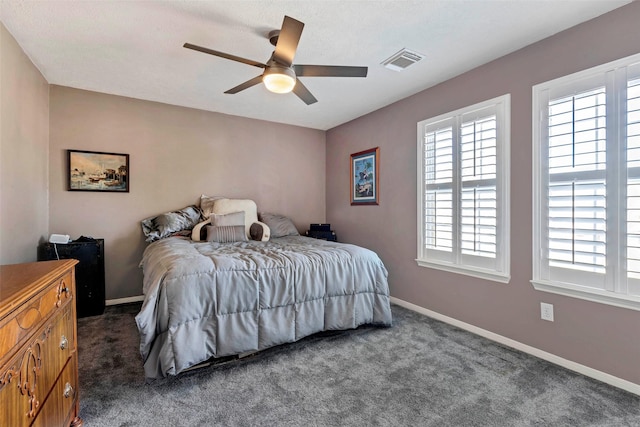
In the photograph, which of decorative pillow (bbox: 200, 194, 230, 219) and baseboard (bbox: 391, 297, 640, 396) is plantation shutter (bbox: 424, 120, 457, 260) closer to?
baseboard (bbox: 391, 297, 640, 396)

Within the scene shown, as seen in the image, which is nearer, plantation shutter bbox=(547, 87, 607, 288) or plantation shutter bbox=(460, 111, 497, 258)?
plantation shutter bbox=(547, 87, 607, 288)

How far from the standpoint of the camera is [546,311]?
230 centimetres

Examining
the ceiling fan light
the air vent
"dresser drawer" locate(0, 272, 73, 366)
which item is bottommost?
"dresser drawer" locate(0, 272, 73, 366)

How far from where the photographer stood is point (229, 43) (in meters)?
2.42

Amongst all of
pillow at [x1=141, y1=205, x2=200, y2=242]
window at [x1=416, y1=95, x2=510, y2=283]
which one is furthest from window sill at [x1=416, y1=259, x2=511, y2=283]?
pillow at [x1=141, y1=205, x2=200, y2=242]

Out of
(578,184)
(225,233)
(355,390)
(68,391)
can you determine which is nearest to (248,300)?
(355,390)

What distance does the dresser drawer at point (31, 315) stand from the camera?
87 centimetres

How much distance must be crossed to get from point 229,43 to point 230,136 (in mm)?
1992

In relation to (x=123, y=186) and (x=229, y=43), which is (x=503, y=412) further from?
(x=123, y=186)

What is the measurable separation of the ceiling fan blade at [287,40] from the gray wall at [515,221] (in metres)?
1.40

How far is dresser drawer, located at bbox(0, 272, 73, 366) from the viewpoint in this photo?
87 centimetres

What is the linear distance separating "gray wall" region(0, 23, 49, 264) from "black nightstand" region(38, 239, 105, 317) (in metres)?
0.24

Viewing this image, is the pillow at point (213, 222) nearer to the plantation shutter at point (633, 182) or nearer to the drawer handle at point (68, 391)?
the drawer handle at point (68, 391)

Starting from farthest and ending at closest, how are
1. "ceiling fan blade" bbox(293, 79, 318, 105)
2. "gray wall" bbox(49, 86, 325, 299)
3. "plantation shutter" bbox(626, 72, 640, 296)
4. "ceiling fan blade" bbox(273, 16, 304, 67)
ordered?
"gray wall" bbox(49, 86, 325, 299), "ceiling fan blade" bbox(293, 79, 318, 105), "plantation shutter" bbox(626, 72, 640, 296), "ceiling fan blade" bbox(273, 16, 304, 67)
